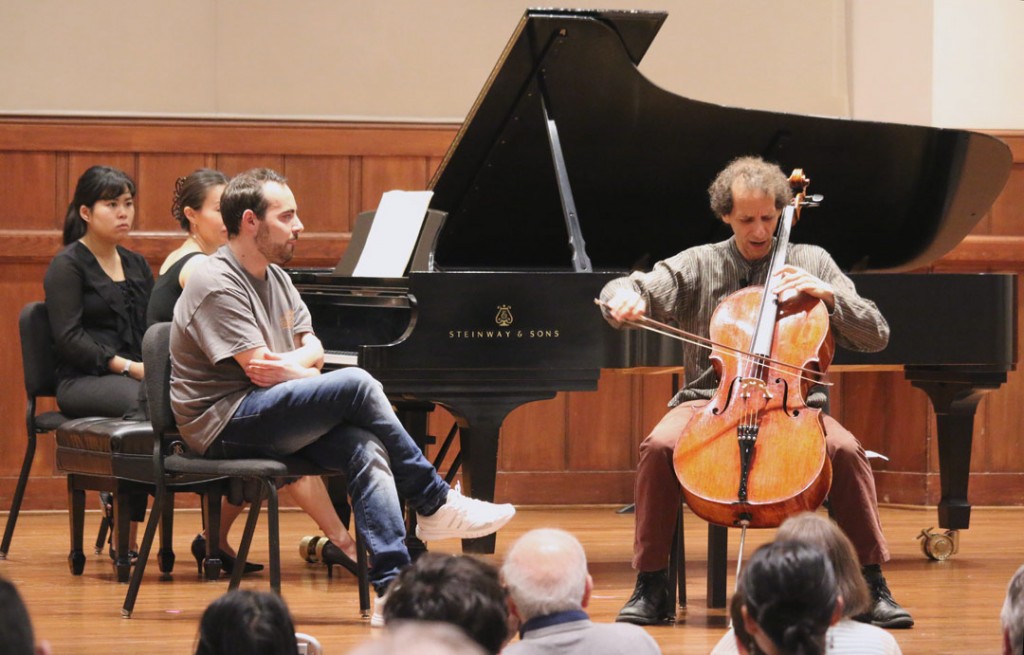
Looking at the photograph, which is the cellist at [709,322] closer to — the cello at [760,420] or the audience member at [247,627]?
the cello at [760,420]

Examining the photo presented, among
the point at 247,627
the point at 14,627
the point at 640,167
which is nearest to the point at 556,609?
the point at 247,627

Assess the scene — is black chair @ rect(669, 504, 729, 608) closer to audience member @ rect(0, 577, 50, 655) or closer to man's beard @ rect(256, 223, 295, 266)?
man's beard @ rect(256, 223, 295, 266)

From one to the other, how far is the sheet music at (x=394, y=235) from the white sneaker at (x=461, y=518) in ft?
3.72

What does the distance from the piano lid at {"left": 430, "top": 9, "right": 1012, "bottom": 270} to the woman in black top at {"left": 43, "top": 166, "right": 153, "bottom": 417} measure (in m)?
1.22

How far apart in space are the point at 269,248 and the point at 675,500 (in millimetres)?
1313

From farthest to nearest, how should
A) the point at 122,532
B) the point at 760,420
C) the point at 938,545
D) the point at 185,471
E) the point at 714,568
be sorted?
the point at 938,545
the point at 122,532
the point at 714,568
the point at 185,471
the point at 760,420

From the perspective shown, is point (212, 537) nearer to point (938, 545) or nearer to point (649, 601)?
point (649, 601)

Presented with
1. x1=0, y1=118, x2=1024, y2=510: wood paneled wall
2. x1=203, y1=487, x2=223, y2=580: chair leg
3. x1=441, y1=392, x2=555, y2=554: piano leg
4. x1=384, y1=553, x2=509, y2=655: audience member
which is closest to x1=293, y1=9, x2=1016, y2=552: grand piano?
x1=441, y1=392, x2=555, y2=554: piano leg

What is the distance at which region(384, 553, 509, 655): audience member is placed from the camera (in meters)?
1.79

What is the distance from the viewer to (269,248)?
12.5 feet

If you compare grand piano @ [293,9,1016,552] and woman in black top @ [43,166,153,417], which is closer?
grand piano @ [293,9,1016,552]

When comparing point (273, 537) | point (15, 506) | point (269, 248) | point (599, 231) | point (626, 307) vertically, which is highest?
point (599, 231)

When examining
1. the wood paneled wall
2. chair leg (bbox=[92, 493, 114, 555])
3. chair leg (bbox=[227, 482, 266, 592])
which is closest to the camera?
chair leg (bbox=[227, 482, 266, 592])

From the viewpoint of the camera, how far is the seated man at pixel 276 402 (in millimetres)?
3582
